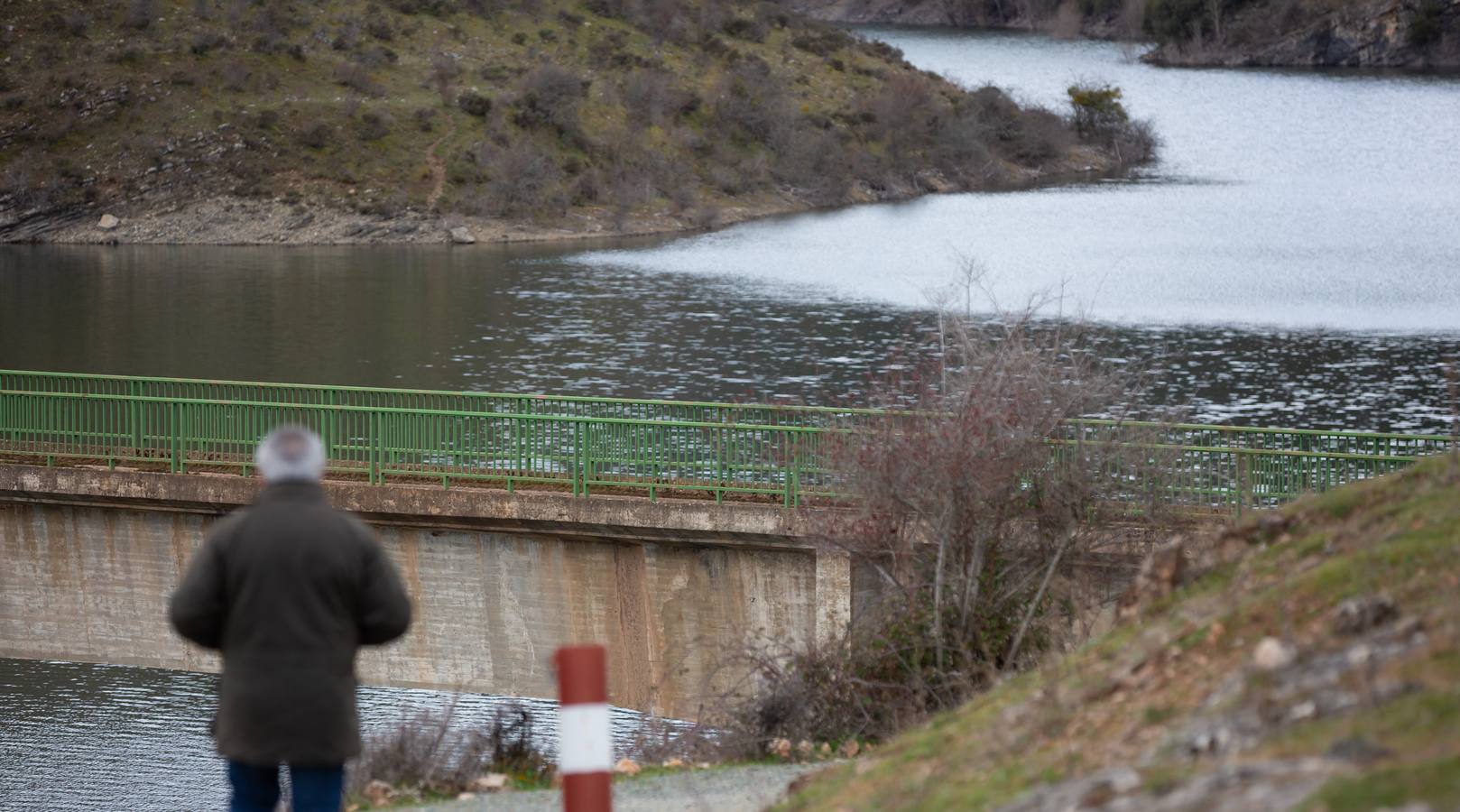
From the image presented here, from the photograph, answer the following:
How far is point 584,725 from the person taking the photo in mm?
6203

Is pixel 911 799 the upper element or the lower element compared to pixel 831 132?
lower

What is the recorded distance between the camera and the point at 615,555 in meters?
18.0

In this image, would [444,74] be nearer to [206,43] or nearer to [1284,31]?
[206,43]

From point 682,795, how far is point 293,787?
440cm

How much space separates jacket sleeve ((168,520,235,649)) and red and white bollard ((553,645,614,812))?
1254mm

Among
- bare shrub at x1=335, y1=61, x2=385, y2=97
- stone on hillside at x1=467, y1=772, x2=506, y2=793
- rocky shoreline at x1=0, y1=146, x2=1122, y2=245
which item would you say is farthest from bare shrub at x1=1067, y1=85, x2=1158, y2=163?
stone on hillside at x1=467, y1=772, x2=506, y2=793

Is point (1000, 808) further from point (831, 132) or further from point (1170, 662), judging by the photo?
point (831, 132)

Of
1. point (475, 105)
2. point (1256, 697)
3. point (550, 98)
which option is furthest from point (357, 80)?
point (1256, 697)

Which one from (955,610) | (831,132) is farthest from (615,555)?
(831,132)

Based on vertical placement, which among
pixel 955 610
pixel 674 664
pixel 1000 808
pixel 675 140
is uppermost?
pixel 675 140

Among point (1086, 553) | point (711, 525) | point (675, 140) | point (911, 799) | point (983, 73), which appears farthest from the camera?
point (983, 73)

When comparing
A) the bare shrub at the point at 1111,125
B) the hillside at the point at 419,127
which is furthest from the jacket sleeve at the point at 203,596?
the bare shrub at the point at 1111,125

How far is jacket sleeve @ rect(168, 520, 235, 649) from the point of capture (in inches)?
239

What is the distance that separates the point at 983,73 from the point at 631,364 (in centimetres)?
8753
